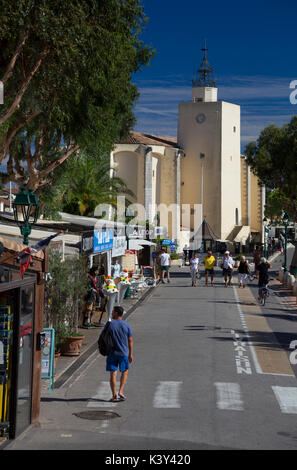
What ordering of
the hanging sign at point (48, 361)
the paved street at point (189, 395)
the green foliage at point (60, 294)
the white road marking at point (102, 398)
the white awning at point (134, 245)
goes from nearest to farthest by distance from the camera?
the paved street at point (189, 395) → the white road marking at point (102, 398) → the hanging sign at point (48, 361) → the green foliage at point (60, 294) → the white awning at point (134, 245)

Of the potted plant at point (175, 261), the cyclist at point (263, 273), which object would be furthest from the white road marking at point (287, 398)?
the potted plant at point (175, 261)

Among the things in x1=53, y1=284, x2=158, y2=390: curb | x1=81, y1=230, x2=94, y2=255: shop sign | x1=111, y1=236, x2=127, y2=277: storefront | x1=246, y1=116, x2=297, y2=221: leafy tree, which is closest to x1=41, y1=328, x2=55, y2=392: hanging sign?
x1=53, y1=284, x2=158, y2=390: curb

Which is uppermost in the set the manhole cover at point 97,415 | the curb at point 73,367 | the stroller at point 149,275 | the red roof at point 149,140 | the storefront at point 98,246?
the red roof at point 149,140

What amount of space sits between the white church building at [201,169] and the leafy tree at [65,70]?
5533 centimetres

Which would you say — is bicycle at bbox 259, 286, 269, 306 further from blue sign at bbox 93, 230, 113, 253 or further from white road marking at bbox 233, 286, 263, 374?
blue sign at bbox 93, 230, 113, 253

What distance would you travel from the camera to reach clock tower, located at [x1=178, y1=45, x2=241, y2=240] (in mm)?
88062

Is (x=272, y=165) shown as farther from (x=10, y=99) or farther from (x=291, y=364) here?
(x=291, y=364)

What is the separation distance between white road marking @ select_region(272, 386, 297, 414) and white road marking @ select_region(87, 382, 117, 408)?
2.76m

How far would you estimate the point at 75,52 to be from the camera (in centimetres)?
1722

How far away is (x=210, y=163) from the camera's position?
88.1 metres

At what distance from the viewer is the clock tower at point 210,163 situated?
88062mm

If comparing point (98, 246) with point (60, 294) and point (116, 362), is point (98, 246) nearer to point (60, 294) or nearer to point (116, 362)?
point (60, 294)

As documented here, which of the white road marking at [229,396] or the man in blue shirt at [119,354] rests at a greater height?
the man in blue shirt at [119,354]

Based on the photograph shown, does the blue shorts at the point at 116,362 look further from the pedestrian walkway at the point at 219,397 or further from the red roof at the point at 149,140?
the red roof at the point at 149,140
